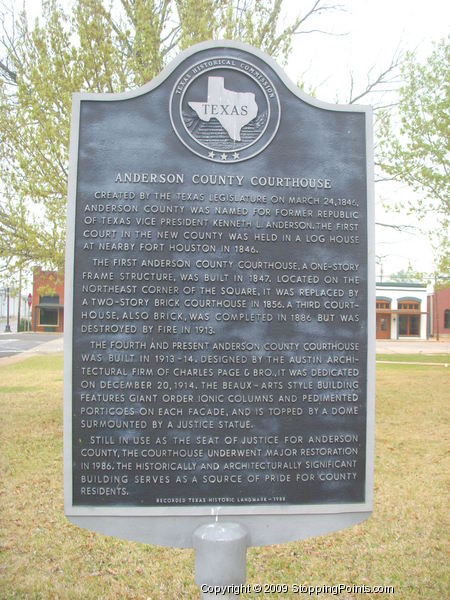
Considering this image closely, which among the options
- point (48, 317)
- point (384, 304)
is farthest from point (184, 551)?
point (48, 317)

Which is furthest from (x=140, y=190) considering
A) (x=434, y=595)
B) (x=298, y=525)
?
(x=434, y=595)

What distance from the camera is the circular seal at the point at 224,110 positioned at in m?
3.45

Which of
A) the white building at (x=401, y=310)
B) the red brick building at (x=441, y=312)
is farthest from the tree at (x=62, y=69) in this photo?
the red brick building at (x=441, y=312)

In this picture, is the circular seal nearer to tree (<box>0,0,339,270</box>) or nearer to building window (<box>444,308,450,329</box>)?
tree (<box>0,0,339,270</box>)

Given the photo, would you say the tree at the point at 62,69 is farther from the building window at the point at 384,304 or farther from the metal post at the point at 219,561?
the building window at the point at 384,304

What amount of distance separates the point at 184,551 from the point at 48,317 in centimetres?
4571

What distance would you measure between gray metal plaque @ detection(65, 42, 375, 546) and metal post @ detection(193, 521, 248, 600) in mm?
140

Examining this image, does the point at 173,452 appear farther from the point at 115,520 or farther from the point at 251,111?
the point at 251,111

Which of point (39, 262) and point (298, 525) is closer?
point (298, 525)

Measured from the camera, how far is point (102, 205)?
342 centimetres

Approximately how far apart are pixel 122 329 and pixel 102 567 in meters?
2.67

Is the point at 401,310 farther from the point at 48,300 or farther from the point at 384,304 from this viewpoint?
the point at 48,300

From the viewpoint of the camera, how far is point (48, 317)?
48.5 metres

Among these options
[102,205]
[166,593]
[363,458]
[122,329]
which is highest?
[102,205]
